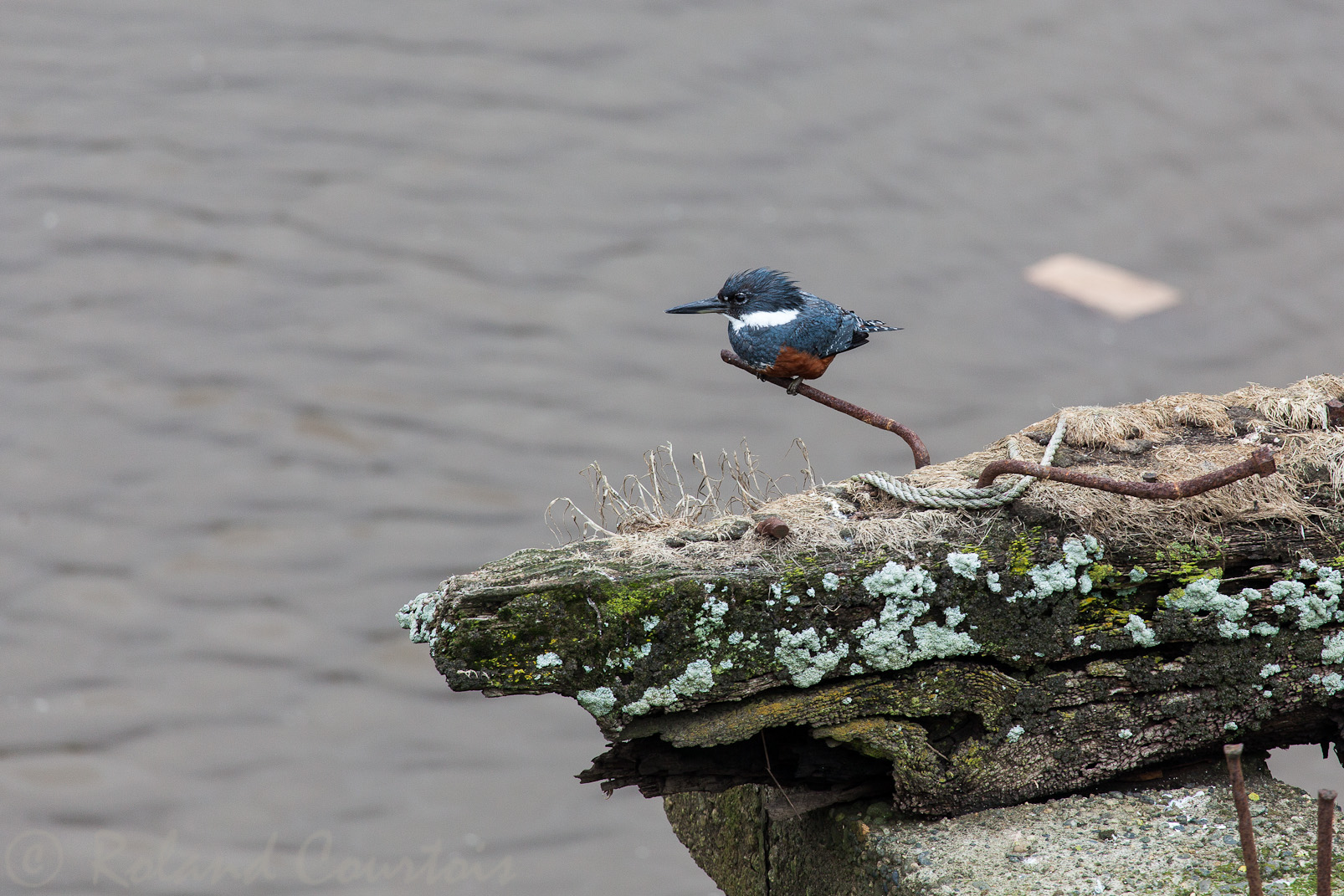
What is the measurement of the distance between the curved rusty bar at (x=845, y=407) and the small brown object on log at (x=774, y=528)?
1.69ft

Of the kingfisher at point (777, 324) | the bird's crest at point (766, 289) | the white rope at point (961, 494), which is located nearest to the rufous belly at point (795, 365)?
the kingfisher at point (777, 324)

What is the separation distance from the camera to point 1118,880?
208cm

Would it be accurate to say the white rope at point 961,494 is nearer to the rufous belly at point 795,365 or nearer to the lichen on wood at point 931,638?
the lichen on wood at point 931,638

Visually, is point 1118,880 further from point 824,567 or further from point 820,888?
point 824,567

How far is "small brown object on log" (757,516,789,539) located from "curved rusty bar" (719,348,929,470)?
1.69 feet

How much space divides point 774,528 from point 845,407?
1.97 ft

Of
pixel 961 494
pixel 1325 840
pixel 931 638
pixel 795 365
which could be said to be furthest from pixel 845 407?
pixel 1325 840

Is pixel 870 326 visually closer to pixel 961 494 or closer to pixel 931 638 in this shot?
pixel 961 494

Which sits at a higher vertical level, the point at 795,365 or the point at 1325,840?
the point at 795,365

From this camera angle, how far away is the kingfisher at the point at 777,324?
8.39ft

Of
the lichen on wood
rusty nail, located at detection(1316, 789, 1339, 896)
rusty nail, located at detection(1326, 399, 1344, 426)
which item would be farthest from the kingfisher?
rusty nail, located at detection(1316, 789, 1339, 896)

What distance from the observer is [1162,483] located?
208 cm

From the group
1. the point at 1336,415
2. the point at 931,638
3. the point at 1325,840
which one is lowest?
the point at 931,638

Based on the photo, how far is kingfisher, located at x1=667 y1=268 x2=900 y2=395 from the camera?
2557 millimetres
